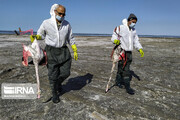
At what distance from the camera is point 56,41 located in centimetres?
289

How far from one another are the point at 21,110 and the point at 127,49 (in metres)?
2.90

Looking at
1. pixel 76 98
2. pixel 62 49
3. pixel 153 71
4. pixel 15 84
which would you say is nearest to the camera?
pixel 62 49

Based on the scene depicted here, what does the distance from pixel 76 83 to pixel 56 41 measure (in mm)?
1893

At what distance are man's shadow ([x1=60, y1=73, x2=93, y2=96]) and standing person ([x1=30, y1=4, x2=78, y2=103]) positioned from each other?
82 cm

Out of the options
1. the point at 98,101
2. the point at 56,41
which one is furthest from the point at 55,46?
the point at 98,101

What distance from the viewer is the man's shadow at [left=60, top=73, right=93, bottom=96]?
396 cm

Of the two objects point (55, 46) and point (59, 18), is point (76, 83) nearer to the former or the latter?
point (55, 46)

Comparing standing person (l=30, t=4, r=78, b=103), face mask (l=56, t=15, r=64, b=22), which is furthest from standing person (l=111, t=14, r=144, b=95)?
face mask (l=56, t=15, r=64, b=22)

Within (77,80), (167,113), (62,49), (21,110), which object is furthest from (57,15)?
(167,113)

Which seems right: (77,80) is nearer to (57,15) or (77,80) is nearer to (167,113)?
(57,15)

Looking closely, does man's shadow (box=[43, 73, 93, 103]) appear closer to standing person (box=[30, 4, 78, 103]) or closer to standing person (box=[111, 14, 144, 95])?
standing person (box=[30, 4, 78, 103])

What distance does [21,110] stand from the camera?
9.11 feet

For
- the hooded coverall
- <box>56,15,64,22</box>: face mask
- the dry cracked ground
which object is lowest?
the dry cracked ground

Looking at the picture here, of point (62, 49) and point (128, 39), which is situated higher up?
point (128, 39)
